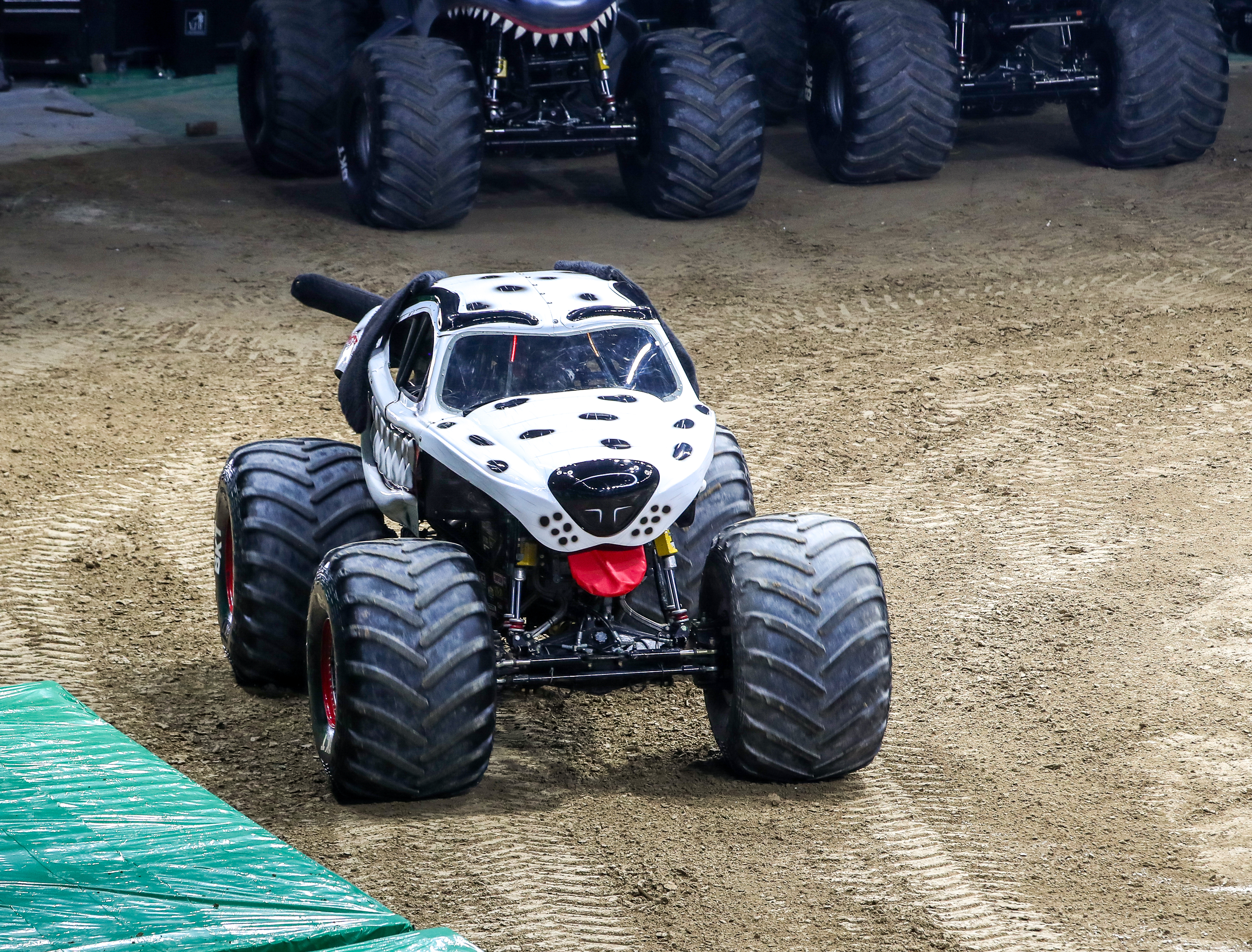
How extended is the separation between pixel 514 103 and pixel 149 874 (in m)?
10.6

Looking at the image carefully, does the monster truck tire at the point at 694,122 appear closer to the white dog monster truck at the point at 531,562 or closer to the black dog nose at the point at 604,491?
A: the white dog monster truck at the point at 531,562

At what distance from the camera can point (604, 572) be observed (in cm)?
539

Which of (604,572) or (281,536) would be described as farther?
(281,536)

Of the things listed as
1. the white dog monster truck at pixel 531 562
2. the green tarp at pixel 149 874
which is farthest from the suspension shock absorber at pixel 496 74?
the green tarp at pixel 149 874

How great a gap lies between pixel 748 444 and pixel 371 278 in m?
4.08

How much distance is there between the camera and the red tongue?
5.38 m

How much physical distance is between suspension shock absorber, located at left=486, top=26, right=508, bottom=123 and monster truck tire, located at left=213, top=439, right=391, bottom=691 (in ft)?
24.8

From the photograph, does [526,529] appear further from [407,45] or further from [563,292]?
[407,45]

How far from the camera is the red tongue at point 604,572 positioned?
538 cm

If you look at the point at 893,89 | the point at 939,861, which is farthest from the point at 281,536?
the point at 893,89

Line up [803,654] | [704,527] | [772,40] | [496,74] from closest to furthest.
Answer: [803,654] < [704,527] < [496,74] < [772,40]

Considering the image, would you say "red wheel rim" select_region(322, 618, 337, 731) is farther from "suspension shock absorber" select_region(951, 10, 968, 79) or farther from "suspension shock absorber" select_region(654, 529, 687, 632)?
"suspension shock absorber" select_region(951, 10, 968, 79)

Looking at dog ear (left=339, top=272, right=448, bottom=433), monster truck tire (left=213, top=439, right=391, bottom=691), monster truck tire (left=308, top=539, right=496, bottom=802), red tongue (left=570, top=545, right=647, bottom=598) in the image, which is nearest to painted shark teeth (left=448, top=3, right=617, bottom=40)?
dog ear (left=339, top=272, right=448, bottom=433)

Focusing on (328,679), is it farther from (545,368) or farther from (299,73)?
(299,73)
